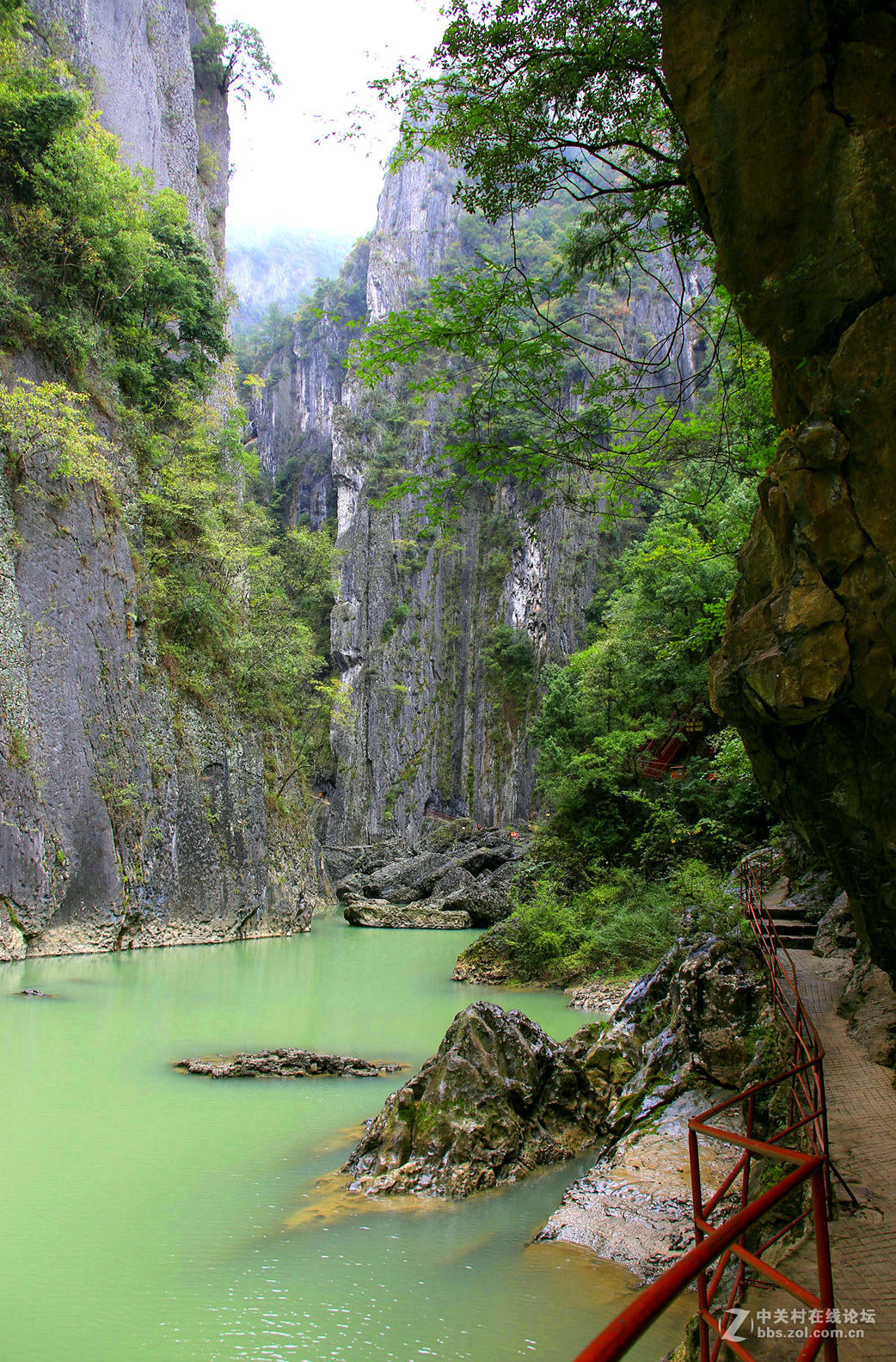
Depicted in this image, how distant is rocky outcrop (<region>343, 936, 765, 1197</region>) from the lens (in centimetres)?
527

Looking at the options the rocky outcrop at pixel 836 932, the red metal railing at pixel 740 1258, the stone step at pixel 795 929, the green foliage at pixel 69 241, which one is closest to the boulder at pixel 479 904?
the stone step at pixel 795 929

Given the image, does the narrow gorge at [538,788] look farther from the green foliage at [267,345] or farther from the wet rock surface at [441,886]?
the green foliage at [267,345]

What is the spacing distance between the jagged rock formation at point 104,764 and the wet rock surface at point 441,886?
9.50 ft

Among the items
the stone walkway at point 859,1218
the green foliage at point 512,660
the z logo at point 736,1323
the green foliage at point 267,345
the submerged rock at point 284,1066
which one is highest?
the green foliage at point 267,345

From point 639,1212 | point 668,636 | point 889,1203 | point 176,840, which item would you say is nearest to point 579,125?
point 889,1203

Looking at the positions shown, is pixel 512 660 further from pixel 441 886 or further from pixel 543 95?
pixel 543 95

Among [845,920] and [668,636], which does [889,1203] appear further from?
[668,636]

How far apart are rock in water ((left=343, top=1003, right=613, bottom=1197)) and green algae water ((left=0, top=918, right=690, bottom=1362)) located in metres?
0.27

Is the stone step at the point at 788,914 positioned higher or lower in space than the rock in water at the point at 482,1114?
higher

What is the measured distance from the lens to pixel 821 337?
159 inches

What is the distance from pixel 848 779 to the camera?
427cm

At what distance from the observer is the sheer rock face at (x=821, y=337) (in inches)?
146

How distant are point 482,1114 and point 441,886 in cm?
1975

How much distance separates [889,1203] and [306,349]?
183ft
